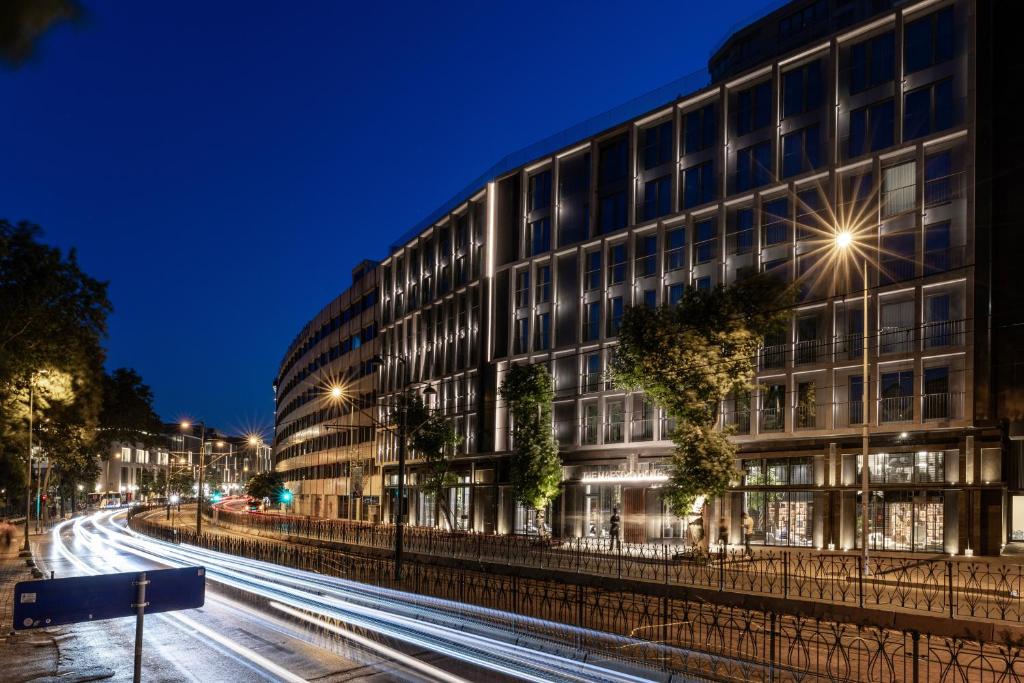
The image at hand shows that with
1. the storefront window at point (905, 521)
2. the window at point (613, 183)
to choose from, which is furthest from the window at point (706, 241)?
the storefront window at point (905, 521)

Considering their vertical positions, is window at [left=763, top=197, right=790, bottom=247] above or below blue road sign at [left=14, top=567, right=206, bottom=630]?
above

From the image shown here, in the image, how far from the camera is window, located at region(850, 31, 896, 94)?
41.5 metres

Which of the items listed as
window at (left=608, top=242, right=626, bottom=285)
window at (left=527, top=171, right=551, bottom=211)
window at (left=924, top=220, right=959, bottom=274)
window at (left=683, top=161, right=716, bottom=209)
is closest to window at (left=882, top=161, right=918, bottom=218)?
window at (left=924, top=220, right=959, bottom=274)

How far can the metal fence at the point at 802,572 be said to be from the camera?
24.9m

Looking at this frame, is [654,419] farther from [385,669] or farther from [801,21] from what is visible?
[385,669]

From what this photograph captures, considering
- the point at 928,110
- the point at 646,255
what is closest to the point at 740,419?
the point at 646,255

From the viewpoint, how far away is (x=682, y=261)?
50.1m

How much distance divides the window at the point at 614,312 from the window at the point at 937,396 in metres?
19.6

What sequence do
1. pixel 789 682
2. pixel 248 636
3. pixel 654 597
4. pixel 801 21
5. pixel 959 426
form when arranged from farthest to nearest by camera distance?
pixel 801 21 < pixel 959 426 < pixel 654 597 < pixel 248 636 < pixel 789 682

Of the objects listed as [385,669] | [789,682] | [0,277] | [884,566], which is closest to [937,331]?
[884,566]

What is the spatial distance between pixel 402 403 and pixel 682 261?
21831mm

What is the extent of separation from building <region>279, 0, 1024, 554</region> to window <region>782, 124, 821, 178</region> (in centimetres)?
10

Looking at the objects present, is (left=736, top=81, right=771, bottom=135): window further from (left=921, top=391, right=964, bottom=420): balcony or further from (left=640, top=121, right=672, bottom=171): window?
(left=921, top=391, right=964, bottom=420): balcony

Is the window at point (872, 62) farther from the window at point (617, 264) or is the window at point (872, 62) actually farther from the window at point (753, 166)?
the window at point (617, 264)
